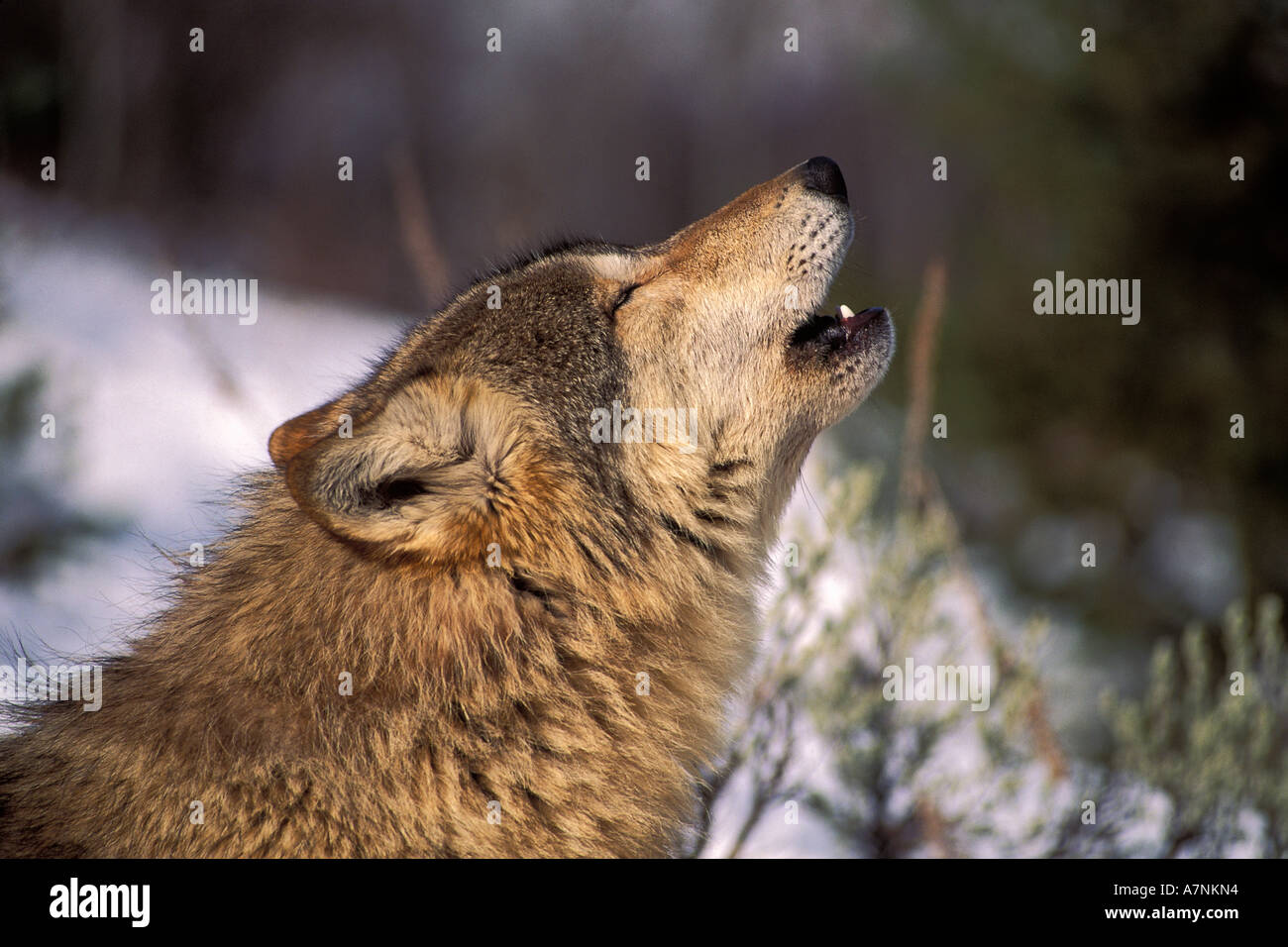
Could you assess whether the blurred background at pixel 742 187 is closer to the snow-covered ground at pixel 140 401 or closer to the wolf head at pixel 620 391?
the snow-covered ground at pixel 140 401

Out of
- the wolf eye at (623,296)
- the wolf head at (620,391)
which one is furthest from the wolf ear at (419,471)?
the wolf eye at (623,296)

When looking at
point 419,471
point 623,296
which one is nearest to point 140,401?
point 623,296

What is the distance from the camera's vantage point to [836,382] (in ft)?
9.70

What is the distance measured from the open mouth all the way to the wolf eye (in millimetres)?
469

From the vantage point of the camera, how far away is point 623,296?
117 inches

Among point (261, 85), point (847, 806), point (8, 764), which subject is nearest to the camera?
point (8, 764)

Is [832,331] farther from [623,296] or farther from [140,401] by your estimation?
[140,401]

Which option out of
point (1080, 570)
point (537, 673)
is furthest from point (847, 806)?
point (1080, 570)

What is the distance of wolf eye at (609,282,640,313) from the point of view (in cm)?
293

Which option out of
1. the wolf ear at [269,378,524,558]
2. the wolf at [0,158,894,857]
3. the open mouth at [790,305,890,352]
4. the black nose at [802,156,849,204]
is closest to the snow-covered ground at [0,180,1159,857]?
the wolf at [0,158,894,857]

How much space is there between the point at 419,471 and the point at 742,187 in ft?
27.0

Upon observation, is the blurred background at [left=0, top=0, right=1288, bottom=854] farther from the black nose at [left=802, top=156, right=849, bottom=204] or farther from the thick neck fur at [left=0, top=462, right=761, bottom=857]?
the thick neck fur at [left=0, top=462, right=761, bottom=857]
